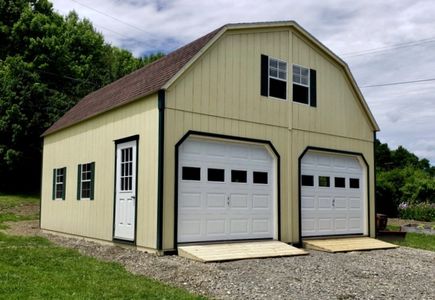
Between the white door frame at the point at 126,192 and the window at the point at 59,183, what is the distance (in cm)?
425

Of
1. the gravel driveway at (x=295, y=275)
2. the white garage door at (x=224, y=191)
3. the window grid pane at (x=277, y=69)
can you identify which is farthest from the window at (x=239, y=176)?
the window grid pane at (x=277, y=69)

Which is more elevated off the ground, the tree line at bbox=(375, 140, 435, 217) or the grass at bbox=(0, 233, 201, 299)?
the tree line at bbox=(375, 140, 435, 217)

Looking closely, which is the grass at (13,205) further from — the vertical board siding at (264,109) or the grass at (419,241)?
the grass at (419,241)

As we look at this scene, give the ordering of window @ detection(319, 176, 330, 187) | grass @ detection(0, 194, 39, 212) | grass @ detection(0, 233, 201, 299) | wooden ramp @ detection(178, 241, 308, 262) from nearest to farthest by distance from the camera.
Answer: grass @ detection(0, 233, 201, 299), wooden ramp @ detection(178, 241, 308, 262), window @ detection(319, 176, 330, 187), grass @ detection(0, 194, 39, 212)

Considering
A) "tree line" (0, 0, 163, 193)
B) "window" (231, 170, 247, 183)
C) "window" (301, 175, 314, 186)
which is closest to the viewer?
"window" (231, 170, 247, 183)

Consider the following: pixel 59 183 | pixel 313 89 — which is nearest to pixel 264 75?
pixel 313 89

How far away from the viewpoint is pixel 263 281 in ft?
25.7

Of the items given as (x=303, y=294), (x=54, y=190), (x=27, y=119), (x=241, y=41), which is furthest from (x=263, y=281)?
(x=27, y=119)

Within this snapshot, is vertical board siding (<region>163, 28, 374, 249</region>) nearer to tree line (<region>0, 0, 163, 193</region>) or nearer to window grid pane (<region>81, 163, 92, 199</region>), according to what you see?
window grid pane (<region>81, 163, 92, 199</region>)

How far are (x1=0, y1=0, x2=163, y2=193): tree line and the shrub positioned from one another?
17908 mm

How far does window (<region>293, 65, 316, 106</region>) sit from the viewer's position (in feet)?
43.9

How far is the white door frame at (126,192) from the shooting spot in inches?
435

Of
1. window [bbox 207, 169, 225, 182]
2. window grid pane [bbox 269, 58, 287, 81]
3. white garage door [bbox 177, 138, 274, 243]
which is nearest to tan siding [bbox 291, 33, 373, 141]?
window grid pane [bbox 269, 58, 287, 81]

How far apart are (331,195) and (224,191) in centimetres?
401
